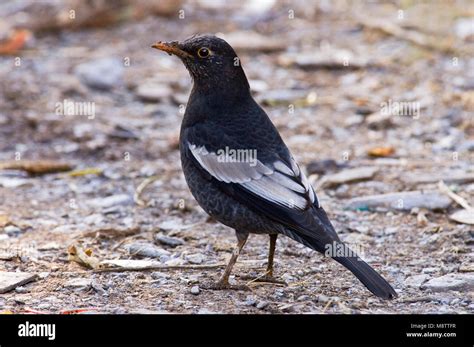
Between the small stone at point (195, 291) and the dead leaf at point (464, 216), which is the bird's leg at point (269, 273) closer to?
the small stone at point (195, 291)

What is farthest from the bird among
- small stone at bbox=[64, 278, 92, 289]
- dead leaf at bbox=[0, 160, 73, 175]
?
dead leaf at bbox=[0, 160, 73, 175]

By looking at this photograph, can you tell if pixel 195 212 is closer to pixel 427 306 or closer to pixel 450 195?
pixel 450 195

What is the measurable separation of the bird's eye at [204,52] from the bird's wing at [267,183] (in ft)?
1.88

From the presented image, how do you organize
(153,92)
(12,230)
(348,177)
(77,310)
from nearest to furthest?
(77,310), (12,230), (348,177), (153,92)

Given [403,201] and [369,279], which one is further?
[403,201]

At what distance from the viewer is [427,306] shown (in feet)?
17.5

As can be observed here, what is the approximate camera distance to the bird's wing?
214 inches

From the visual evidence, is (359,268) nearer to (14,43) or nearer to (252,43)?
(252,43)

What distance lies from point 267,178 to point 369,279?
3.17 feet

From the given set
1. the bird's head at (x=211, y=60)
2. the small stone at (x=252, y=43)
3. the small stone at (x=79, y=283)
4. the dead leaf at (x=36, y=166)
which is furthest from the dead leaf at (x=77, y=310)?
the small stone at (x=252, y=43)

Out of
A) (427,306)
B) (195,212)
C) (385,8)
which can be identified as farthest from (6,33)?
(427,306)

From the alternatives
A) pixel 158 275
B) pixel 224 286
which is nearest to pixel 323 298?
pixel 224 286

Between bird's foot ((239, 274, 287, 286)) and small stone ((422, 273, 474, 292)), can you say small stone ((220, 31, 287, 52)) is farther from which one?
small stone ((422, 273, 474, 292))

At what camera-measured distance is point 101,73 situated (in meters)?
11.1
